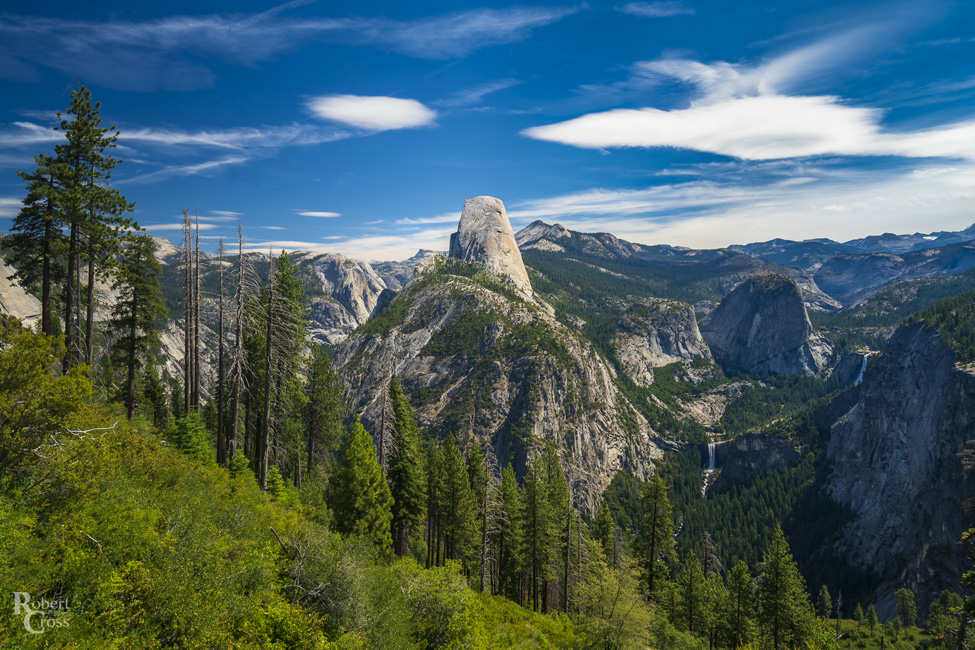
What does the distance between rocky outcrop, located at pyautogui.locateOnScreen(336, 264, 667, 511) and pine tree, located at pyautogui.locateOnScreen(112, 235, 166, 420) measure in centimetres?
9880

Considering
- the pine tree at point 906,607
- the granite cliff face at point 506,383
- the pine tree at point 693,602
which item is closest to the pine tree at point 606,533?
the pine tree at point 693,602

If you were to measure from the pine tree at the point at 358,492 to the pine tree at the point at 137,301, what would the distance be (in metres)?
13.9

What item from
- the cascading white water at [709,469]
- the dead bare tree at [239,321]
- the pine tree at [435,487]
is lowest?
the cascading white water at [709,469]

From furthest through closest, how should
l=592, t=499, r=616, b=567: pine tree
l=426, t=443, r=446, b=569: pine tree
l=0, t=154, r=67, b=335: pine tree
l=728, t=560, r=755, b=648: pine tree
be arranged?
l=592, t=499, r=616, b=567: pine tree < l=728, t=560, r=755, b=648: pine tree < l=426, t=443, r=446, b=569: pine tree < l=0, t=154, r=67, b=335: pine tree

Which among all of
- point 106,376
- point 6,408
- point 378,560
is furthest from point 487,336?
point 6,408

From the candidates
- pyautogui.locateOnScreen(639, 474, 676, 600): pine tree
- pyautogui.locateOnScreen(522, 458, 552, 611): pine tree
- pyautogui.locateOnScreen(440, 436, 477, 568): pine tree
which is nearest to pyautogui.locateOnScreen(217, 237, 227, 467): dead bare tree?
pyautogui.locateOnScreen(440, 436, 477, 568): pine tree

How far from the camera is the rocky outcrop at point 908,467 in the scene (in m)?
93.3

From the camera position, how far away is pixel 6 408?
1173cm

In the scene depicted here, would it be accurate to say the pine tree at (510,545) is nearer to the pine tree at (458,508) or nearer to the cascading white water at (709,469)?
the pine tree at (458,508)

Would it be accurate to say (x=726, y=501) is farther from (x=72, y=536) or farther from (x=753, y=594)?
(x=72, y=536)

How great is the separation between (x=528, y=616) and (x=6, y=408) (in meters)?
25.4

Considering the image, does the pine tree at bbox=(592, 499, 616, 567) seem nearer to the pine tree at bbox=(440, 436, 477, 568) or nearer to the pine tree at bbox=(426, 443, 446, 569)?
the pine tree at bbox=(440, 436, 477, 568)

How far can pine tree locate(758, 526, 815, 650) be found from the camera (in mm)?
40375

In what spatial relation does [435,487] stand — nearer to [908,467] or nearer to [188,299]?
[188,299]
